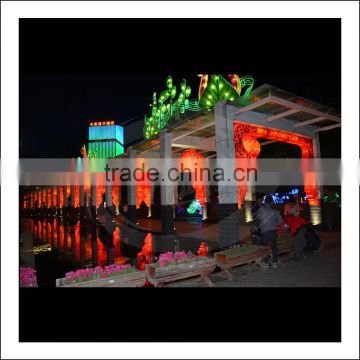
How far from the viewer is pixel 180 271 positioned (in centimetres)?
527

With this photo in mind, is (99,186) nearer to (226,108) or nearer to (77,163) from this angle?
(77,163)

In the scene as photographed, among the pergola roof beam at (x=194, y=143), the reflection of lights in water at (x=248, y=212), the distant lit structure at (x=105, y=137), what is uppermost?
the distant lit structure at (x=105, y=137)

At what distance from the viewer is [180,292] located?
413 cm

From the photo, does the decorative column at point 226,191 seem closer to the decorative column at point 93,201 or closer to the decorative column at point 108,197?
the decorative column at point 108,197

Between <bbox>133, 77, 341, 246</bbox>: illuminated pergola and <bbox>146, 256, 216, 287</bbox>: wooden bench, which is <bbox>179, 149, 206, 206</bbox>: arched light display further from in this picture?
<bbox>146, 256, 216, 287</bbox>: wooden bench

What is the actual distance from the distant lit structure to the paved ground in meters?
61.8

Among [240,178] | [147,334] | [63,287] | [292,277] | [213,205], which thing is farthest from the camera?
[213,205]

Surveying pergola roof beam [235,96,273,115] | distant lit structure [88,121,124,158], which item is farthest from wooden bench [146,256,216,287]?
distant lit structure [88,121,124,158]

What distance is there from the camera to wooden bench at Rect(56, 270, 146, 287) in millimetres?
4277

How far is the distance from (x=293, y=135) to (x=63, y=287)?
9503 millimetres

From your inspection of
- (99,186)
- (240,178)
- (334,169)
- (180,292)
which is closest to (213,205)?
(99,186)

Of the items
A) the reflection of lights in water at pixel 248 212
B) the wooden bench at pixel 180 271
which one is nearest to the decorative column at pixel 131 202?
the reflection of lights in water at pixel 248 212

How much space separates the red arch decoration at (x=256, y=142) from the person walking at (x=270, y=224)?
220cm

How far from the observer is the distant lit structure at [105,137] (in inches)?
2608
